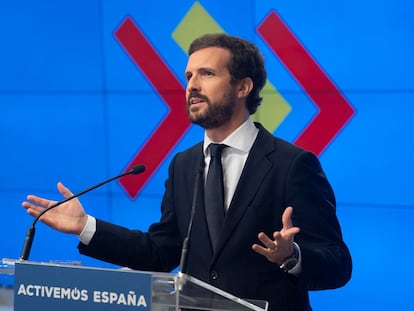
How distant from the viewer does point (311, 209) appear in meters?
2.25

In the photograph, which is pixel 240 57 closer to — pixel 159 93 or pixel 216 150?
pixel 216 150

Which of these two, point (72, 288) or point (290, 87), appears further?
point (290, 87)

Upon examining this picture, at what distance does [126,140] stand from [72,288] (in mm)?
2436

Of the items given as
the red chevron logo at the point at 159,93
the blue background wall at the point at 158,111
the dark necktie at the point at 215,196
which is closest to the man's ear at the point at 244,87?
the dark necktie at the point at 215,196

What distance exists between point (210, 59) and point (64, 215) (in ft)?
2.16

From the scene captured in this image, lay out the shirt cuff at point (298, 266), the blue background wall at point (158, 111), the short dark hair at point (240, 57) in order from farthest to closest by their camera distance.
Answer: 1. the blue background wall at point (158, 111)
2. the short dark hair at point (240, 57)
3. the shirt cuff at point (298, 266)

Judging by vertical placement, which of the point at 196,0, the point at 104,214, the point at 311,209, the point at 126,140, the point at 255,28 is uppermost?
the point at 196,0

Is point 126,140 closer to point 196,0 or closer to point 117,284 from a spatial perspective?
point 196,0

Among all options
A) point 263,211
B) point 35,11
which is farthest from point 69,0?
point 263,211

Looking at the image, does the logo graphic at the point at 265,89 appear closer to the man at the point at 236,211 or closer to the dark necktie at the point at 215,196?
the man at the point at 236,211

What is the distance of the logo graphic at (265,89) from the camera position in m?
3.62

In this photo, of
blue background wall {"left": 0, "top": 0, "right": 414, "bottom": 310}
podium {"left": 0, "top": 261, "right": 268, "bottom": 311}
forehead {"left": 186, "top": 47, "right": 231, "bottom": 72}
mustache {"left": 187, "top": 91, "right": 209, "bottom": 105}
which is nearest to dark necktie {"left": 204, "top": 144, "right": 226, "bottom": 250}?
mustache {"left": 187, "top": 91, "right": 209, "bottom": 105}

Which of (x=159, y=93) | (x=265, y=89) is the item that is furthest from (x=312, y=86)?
(x=159, y=93)

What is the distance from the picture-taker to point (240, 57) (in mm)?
2484
